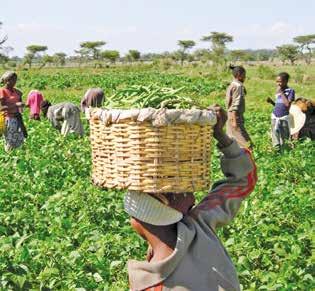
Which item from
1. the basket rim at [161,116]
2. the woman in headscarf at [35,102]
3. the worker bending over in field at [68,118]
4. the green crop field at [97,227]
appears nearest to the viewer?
the basket rim at [161,116]

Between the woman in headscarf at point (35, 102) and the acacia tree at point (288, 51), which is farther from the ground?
the woman in headscarf at point (35, 102)

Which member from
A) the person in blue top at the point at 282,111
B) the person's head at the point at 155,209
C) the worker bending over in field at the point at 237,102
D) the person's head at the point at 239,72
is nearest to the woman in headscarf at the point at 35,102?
the worker bending over in field at the point at 237,102

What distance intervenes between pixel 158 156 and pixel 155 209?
192 millimetres

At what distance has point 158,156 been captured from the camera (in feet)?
7.28

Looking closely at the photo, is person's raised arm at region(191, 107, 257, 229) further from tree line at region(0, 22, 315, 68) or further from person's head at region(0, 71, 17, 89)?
tree line at region(0, 22, 315, 68)

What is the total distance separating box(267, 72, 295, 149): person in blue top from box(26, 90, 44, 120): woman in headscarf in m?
4.84

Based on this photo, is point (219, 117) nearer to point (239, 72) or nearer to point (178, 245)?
point (178, 245)

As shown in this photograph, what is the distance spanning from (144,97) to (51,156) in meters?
6.64

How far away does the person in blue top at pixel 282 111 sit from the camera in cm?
943

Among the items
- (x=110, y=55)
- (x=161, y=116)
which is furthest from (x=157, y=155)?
(x=110, y=55)

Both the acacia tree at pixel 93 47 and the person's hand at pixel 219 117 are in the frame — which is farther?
the acacia tree at pixel 93 47

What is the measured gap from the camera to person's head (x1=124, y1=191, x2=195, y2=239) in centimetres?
228

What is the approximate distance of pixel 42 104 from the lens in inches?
521

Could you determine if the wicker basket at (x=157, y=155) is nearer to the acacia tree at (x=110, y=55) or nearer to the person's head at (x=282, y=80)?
the person's head at (x=282, y=80)
